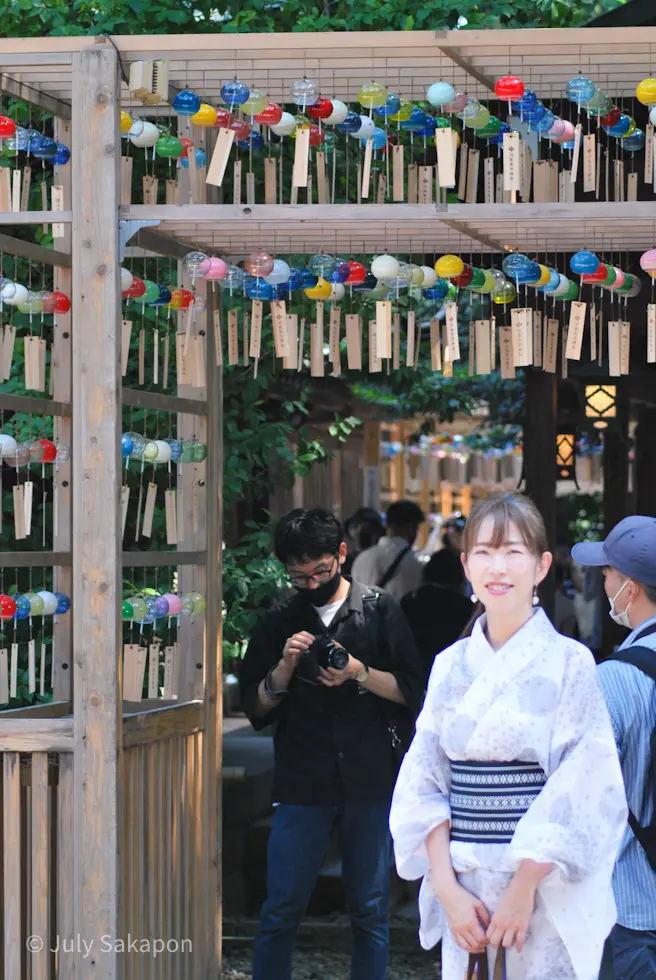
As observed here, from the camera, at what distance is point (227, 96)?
395cm

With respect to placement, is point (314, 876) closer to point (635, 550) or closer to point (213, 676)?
point (213, 676)

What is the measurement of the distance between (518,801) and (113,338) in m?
1.80

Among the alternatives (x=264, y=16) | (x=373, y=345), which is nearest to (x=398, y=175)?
(x=373, y=345)

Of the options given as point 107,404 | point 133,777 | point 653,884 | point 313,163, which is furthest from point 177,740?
point 313,163

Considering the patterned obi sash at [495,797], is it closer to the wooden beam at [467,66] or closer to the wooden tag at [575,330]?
the wooden tag at [575,330]

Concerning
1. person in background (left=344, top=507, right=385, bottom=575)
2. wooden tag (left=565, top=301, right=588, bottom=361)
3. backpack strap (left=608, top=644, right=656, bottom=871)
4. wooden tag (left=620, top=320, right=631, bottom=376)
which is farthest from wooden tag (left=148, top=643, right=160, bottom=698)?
person in background (left=344, top=507, right=385, bottom=575)

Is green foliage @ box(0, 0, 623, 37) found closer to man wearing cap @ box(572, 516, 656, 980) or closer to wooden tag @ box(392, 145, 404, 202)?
wooden tag @ box(392, 145, 404, 202)

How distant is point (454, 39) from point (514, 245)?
87 cm

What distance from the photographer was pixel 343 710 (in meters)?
4.04

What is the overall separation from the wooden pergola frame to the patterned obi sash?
54.0 inches

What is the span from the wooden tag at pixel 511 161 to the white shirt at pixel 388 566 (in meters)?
3.39

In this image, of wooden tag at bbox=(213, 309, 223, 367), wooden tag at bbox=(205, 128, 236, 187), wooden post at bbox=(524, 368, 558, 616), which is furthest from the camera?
wooden post at bbox=(524, 368, 558, 616)

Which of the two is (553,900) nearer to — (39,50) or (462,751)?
(462,751)

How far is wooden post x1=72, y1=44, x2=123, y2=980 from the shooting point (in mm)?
3670
